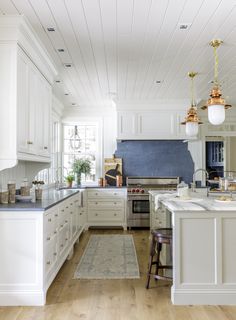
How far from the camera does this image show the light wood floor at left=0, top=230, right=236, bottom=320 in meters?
2.61

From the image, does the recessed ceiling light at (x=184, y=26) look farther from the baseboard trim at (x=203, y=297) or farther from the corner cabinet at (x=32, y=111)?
the baseboard trim at (x=203, y=297)

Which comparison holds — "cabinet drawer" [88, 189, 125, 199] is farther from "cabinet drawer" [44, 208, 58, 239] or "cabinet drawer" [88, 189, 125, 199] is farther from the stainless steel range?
"cabinet drawer" [44, 208, 58, 239]

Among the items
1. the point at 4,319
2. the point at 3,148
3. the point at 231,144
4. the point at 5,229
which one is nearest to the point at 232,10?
the point at 3,148

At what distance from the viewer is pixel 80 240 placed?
5.51m

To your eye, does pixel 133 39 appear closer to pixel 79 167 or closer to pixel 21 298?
pixel 21 298

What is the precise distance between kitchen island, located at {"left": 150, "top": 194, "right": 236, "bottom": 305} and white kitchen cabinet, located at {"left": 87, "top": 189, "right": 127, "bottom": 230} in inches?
143

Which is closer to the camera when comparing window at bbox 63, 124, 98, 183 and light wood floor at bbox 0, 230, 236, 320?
light wood floor at bbox 0, 230, 236, 320

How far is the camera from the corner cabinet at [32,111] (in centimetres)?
303

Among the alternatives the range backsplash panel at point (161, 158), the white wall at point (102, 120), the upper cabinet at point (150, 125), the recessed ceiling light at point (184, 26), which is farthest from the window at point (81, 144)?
the recessed ceiling light at point (184, 26)

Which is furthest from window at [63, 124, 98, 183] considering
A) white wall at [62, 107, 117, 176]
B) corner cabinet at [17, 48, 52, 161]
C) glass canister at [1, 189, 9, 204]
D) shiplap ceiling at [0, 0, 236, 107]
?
glass canister at [1, 189, 9, 204]

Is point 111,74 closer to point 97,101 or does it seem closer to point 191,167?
point 97,101

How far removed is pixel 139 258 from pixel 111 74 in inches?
103

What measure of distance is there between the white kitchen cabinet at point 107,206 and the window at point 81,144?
0.70m

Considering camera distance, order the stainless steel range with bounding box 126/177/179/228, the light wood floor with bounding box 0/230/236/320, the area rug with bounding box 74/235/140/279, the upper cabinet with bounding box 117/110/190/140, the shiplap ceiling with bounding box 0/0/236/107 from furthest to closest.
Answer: the upper cabinet with bounding box 117/110/190/140 → the stainless steel range with bounding box 126/177/179/228 → the area rug with bounding box 74/235/140/279 → the shiplap ceiling with bounding box 0/0/236/107 → the light wood floor with bounding box 0/230/236/320
